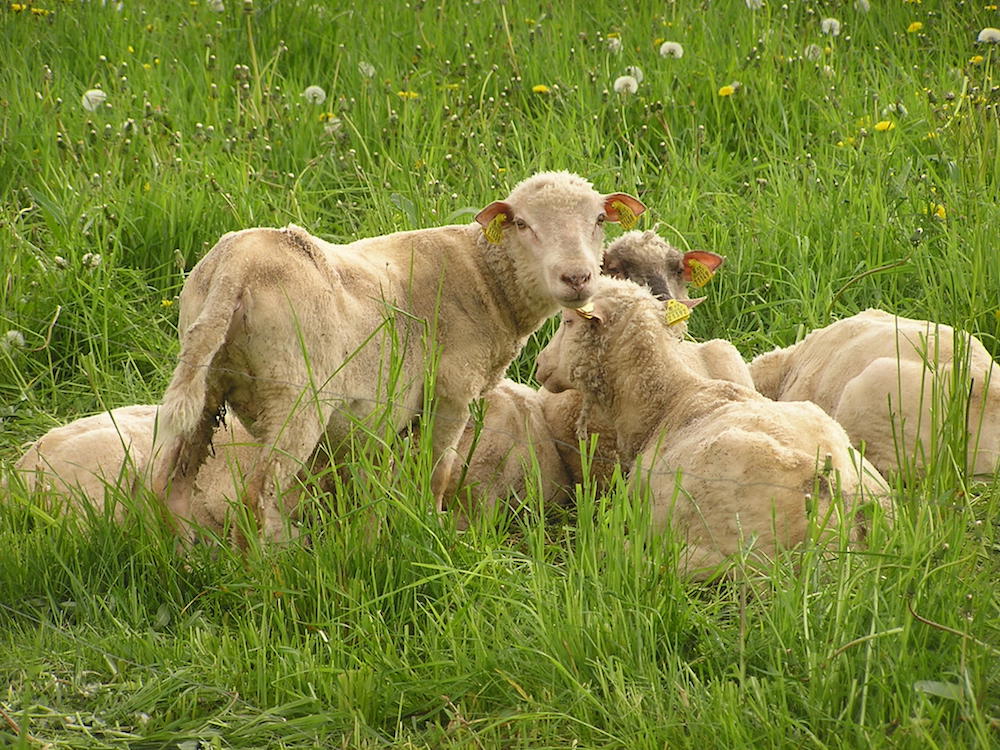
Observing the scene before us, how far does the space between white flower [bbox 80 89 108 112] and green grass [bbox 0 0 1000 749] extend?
0.26 ft

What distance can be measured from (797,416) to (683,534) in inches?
22.2

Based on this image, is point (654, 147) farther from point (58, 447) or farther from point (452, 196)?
point (58, 447)

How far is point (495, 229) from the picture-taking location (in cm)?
491

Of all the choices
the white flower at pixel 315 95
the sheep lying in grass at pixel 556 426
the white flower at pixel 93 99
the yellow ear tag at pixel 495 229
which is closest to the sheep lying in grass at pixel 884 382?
the sheep lying in grass at pixel 556 426

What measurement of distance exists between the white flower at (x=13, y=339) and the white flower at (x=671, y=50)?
13.5 feet

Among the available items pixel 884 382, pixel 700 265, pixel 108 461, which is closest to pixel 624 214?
pixel 700 265

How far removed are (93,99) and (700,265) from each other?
12.0ft

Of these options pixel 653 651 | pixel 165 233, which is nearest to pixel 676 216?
pixel 165 233

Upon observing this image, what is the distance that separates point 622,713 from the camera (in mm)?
3180

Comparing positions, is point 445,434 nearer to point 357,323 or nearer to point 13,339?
point 357,323

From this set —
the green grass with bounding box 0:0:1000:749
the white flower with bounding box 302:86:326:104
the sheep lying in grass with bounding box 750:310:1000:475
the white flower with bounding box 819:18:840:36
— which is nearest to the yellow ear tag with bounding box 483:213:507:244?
the green grass with bounding box 0:0:1000:749

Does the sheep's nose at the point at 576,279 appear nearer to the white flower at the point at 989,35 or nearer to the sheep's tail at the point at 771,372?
the sheep's tail at the point at 771,372

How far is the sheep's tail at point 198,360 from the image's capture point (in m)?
3.99

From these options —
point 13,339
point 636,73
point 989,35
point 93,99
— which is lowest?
point 13,339
